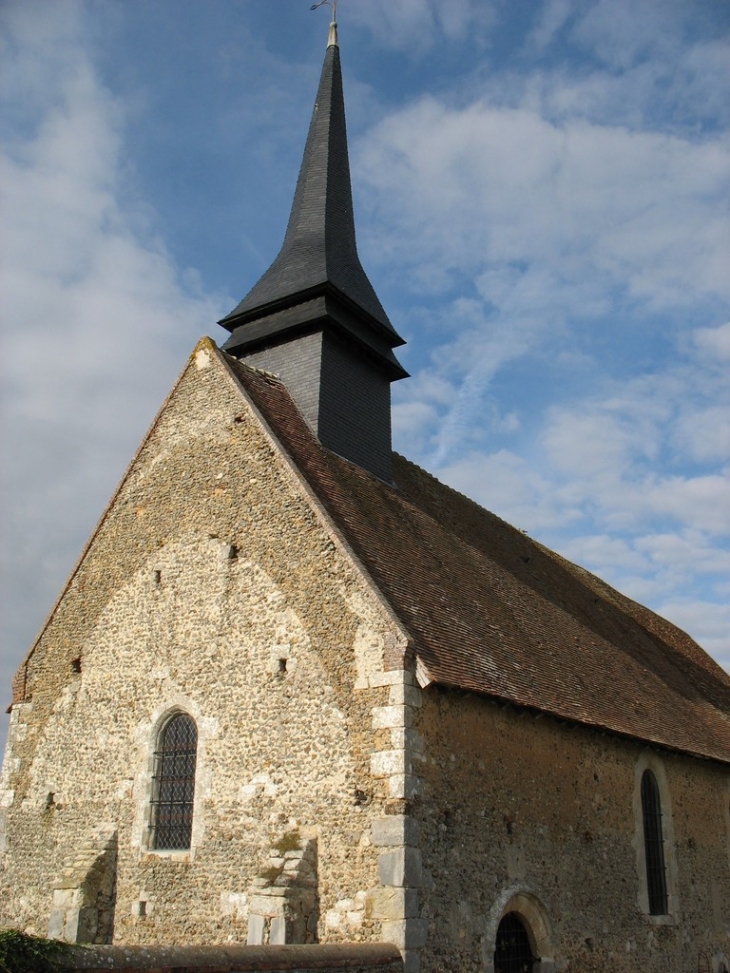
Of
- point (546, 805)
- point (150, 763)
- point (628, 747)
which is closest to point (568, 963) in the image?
point (546, 805)

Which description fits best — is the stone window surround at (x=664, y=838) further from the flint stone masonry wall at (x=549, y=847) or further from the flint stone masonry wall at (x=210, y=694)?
the flint stone masonry wall at (x=210, y=694)

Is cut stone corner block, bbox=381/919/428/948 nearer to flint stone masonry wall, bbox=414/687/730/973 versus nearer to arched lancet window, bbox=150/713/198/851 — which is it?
flint stone masonry wall, bbox=414/687/730/973

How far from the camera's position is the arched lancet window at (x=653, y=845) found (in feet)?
40.4

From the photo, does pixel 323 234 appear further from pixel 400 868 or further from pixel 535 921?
pixel 535 921

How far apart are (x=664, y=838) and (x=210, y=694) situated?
23.5 ft

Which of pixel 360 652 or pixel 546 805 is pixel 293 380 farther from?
pixel 546 805

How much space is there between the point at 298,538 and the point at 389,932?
4.18 meters

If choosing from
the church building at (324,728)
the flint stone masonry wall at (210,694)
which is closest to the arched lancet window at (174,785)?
the church building at (324,728)

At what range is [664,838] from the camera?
1280 centimetres

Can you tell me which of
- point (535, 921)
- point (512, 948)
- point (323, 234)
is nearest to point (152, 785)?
point (512, 948)

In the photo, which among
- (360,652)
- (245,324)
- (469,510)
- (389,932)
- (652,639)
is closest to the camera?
(389,932)

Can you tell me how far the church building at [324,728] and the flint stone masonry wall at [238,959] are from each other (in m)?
0.43

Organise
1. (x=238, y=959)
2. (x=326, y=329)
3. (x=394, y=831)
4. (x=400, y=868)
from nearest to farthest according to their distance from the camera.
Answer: (x=238, y=959) < (x=400, y=868) < (x=394, y=831) < (x=326, y=329)

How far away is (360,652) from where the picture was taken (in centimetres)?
918
